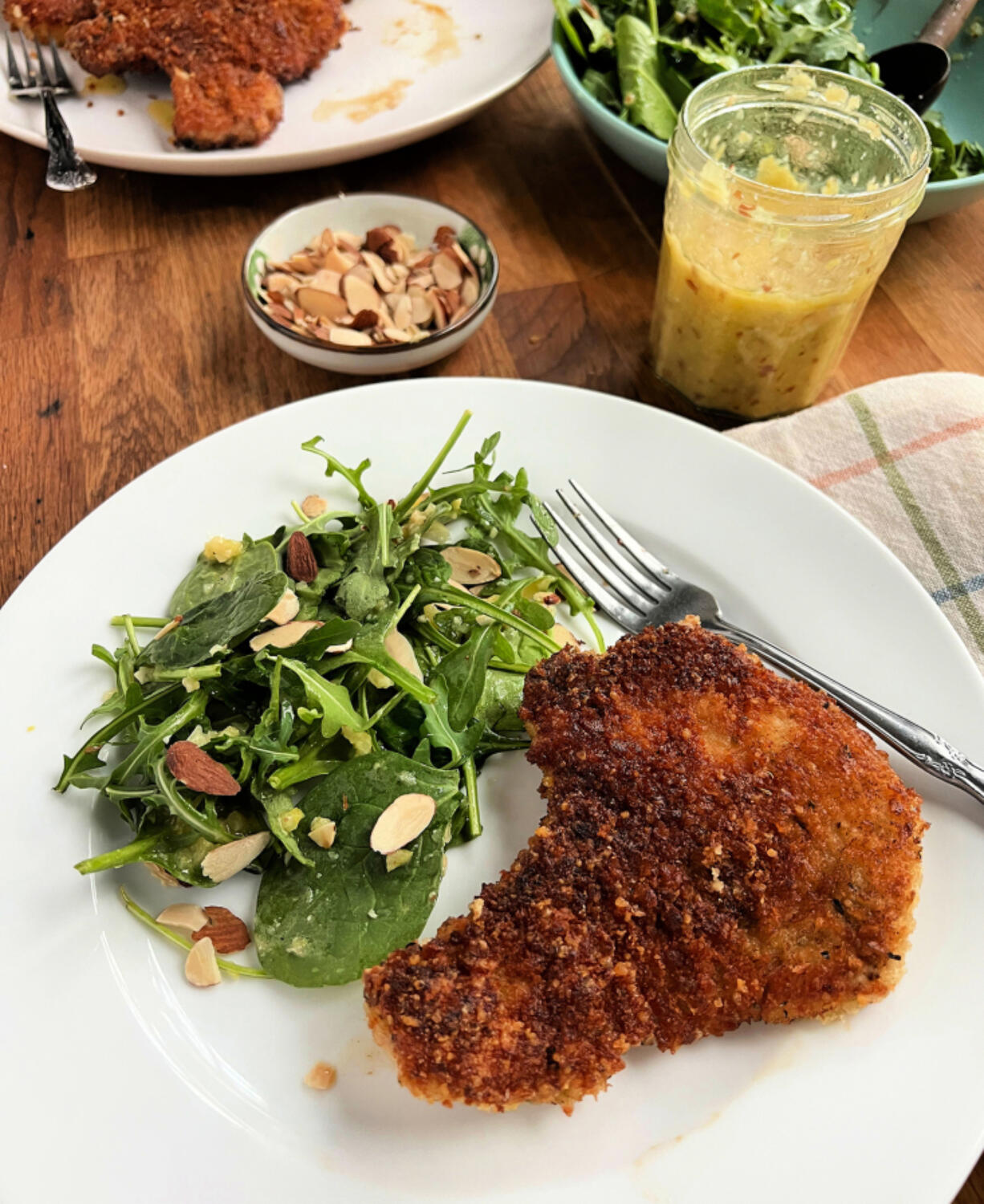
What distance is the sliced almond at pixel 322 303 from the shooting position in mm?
2551

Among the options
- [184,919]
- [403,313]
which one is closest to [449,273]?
[403,313]

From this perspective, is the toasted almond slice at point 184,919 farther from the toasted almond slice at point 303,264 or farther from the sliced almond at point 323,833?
the toasted almond slice at point 303,264

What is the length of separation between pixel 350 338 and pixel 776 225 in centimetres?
110

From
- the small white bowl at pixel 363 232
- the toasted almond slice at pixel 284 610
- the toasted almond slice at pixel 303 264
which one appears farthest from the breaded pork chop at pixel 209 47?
the toasted almond slice at pixel 284 610

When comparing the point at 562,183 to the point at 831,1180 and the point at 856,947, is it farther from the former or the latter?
the point at 831,1180

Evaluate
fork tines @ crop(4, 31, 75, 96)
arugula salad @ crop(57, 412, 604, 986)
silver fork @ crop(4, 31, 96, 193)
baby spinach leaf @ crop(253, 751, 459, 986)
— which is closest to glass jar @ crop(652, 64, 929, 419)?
arugula salad @ crop(57, 412, 604, 986)

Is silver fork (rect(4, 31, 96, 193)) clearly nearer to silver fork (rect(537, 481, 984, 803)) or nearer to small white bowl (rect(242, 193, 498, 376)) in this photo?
small white bowl (rect(242, 193, 498, 376))

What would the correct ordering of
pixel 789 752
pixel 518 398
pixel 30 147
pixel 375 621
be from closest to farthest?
pixel 789 752 → pixel 375 621 → pixel 518 398 → pixel 30 147

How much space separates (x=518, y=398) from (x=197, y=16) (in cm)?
197

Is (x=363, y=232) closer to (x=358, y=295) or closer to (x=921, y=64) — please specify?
(x=358, y=295)

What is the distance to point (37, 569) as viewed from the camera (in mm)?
2018

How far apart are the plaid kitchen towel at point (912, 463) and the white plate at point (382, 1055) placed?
260 mm

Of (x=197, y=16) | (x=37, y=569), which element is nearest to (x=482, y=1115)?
(x=37, y=569)

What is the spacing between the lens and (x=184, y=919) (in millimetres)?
1719
